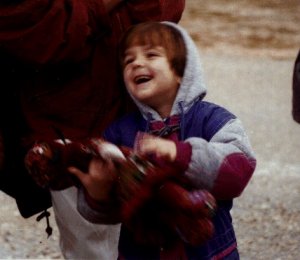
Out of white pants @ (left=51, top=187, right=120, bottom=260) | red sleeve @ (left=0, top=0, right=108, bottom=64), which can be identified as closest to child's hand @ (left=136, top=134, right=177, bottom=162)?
red sleeve @ (left=0, top=0, right=108, bottom=64)

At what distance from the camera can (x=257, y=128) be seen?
7.59 meters

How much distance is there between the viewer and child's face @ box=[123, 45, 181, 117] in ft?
7.90

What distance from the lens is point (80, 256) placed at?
133 inches

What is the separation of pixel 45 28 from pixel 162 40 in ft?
1.05

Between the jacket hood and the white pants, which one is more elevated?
the jacket hood

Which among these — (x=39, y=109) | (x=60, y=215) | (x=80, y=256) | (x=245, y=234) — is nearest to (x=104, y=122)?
(x=39, y=109)

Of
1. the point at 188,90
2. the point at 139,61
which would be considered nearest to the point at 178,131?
the point at 188,90

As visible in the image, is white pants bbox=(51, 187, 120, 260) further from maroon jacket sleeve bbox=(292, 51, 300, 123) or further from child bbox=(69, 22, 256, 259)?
maroon jacket sleeve bbox=(292, 51, 300, 123)

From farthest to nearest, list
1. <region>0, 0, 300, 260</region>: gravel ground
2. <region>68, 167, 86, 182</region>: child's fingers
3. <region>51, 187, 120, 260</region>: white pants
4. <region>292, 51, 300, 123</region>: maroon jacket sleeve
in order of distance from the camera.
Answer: <region>0, 0, 300, 260</region>: gravel ground, <region>292, 51, 300, 123</region>: maroon jacket sleeve, <region>51, 187, 120, 260</region>: white pants, <region>68, 167, 86, 182</region>: child's fingers

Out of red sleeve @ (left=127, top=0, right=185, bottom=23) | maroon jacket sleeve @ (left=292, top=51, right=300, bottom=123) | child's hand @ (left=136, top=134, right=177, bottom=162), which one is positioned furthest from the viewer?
maroon jacket sleeve @ (left=292, top=51, right=300, bottom=123)

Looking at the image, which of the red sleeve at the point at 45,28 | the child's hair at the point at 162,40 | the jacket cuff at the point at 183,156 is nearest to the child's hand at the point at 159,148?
the jacket cuff at the point at 183,156

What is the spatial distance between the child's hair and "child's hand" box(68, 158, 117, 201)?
0.37 metres

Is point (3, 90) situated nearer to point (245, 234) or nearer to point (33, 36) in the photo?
point (33, 36)

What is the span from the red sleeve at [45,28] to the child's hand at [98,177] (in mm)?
380
